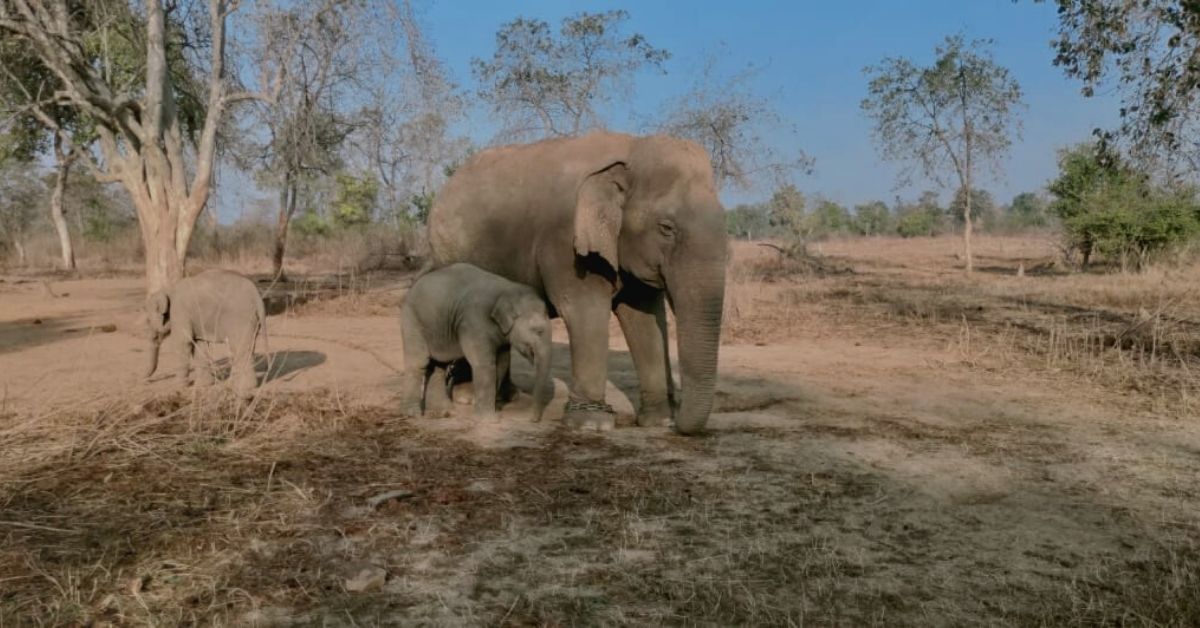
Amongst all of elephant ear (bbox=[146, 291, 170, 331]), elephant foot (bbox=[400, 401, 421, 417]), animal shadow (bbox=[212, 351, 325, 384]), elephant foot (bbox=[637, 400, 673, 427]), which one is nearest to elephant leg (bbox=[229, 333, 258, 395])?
animal shadow (bbox=[212, 351, 325, 384])

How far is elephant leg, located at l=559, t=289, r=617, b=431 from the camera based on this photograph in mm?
6523

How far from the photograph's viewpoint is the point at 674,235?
20.0 ft

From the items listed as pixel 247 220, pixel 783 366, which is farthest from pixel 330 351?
pixel 247 220

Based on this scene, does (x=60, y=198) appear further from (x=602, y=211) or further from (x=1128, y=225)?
(x=1128, y=225)

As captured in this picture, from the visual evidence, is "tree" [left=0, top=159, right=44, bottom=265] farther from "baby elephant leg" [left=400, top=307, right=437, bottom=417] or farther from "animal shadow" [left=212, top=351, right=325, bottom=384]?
"baby elephant leg" [left=400, top=307, right=437, bottom=417]

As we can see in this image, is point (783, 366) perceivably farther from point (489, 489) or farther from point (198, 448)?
point (198, 448)

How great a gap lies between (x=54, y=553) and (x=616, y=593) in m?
2.35

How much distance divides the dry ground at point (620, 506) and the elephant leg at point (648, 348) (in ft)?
1.07

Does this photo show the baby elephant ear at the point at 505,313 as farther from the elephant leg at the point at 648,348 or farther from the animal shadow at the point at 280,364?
the animal shadow at the point at 280,364

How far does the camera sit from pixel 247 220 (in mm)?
35344

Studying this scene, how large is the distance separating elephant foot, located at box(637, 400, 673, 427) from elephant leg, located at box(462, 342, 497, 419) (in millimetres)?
1185

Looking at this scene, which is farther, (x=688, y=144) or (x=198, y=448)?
(x=688, y=144)

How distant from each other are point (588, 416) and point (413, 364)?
1582mm

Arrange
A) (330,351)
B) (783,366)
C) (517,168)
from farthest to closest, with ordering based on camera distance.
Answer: (330,351), (783,366), (517,168)
